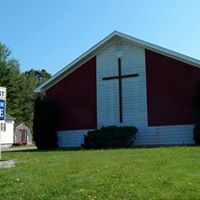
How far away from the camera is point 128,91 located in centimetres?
2875

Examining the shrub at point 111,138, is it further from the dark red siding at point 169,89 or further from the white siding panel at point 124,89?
the dark red siding at point 169,89

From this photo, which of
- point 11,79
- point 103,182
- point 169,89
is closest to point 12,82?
point 11,79

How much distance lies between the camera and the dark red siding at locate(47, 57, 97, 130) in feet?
97.8

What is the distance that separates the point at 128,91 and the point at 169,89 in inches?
106

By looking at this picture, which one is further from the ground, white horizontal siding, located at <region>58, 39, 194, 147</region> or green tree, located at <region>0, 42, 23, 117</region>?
green tree, located at <region>0, 42, 23, 117</region>

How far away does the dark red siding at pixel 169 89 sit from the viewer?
26.8 m

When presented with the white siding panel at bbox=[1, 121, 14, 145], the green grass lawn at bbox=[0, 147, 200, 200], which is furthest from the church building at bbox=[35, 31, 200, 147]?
the white siding panel at bbox=[1, 121, 14, 145]

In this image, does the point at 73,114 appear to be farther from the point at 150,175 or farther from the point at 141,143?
the point at 150,175

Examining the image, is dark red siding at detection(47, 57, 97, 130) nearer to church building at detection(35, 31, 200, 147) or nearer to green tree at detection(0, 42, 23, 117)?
church building at detection(35, 31, 200, 147)

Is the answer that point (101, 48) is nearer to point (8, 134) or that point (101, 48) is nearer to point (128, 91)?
point (128, 91)

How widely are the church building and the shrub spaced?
124 cm

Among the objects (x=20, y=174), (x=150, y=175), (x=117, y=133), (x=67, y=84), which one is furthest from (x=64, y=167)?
(x=67, y=84)

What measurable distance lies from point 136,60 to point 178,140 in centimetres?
571

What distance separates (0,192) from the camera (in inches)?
361
